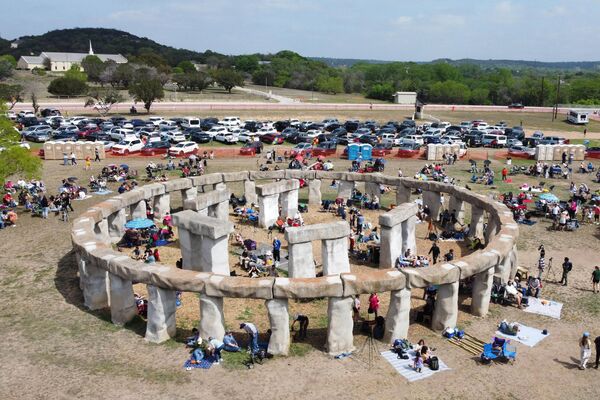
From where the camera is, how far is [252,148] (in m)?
55.1

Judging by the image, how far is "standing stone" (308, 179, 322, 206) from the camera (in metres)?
36.5

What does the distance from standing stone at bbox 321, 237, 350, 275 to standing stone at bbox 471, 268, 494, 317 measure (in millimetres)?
5747

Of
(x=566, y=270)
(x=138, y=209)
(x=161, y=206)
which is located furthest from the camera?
(x=161, y=206)

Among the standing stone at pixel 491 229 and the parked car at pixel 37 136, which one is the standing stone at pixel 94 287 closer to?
the standing stone at pixel 491 229

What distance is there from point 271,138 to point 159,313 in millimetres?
45154

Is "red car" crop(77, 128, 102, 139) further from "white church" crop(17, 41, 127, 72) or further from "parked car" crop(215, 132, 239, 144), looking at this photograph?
"white church" crop(17, 41, 127, 72)

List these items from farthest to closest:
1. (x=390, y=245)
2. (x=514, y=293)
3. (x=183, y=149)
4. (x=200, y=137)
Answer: (x=200, y=137)
(x=183, y=149)
(x=390, y=245)
(x=514, y=293)

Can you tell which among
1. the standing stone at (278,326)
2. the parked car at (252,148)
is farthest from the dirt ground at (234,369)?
the parked car at (252,148)

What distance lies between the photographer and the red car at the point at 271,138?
61.6 meters

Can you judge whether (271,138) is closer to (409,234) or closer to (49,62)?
(409,234)

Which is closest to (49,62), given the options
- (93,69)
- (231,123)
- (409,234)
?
(93,69)

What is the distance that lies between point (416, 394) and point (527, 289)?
9.22 m

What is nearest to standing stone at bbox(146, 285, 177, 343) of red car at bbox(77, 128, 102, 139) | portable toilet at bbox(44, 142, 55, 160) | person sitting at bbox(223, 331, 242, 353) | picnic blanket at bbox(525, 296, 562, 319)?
person sitting at bbox(223, 331, 242, 353)

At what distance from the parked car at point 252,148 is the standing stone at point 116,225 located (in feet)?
86.2
